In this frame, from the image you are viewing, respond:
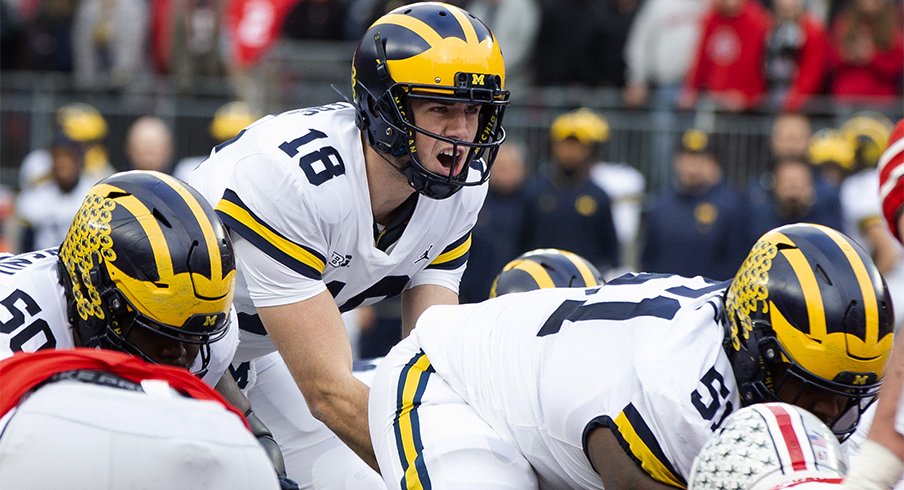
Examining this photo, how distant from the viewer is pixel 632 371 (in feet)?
12.5

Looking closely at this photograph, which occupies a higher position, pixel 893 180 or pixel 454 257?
pixel 893 180

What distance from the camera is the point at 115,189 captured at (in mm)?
4223

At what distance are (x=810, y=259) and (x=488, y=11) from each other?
313 inches

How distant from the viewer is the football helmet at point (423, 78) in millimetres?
4730

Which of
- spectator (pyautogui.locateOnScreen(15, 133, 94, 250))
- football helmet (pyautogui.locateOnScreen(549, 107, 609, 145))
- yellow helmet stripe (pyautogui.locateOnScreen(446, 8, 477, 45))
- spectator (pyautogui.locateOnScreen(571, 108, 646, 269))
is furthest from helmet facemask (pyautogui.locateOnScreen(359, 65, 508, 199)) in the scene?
spectator (pyautogui.locateOnScreen(15, 133, 94, 250))

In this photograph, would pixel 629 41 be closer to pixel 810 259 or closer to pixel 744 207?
pixel 744 207

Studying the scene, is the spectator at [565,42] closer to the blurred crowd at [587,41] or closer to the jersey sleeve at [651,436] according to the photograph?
the blurred crowd at [587,41]

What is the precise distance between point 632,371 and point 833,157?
6.89 metres

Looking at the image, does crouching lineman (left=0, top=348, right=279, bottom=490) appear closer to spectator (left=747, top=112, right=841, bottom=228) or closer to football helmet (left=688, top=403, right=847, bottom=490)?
football helmet (left=688, top=403, right=847, bottom=490)

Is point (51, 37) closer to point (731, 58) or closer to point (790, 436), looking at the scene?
point (731, 58)

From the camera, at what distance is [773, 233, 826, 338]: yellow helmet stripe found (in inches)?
145

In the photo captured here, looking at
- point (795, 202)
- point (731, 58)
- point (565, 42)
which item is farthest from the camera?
point (565, 42)

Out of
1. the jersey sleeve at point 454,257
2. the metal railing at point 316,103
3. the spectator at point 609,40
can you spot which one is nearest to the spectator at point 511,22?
the metal railing at point 316,103

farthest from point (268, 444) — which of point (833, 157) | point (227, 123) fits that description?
point (227, 123)
